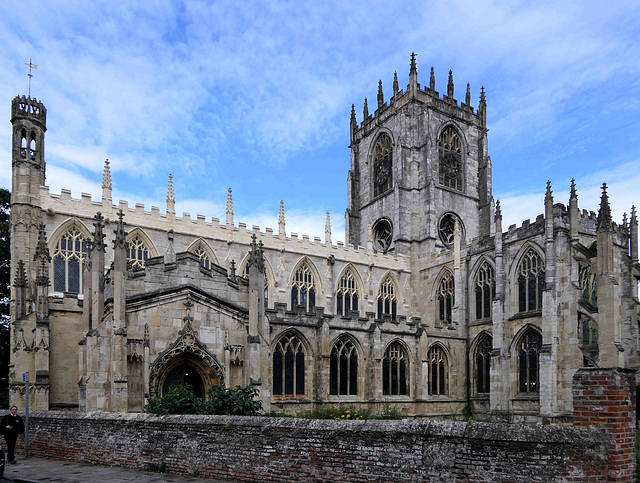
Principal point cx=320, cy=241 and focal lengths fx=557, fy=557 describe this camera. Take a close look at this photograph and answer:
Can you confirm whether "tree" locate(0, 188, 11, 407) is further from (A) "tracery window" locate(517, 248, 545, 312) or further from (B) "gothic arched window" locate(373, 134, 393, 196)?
(A) "tracery window" locate(517, 248, 545, 312)

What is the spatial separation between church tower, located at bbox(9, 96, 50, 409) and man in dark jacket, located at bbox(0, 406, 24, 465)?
906cm

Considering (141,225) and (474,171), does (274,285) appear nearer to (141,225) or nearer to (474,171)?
(141,225)

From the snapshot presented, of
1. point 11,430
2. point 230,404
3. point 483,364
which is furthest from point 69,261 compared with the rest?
point 483,364

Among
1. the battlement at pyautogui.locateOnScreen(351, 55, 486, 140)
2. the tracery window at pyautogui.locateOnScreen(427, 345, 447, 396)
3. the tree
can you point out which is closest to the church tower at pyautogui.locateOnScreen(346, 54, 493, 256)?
the battlement at pyautogui.locateOnScreen(351, 55, 486, 140)

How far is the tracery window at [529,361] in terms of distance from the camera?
2923 centimetres

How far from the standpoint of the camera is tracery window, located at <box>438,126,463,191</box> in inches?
1687

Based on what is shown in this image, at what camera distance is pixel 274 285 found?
112 feet

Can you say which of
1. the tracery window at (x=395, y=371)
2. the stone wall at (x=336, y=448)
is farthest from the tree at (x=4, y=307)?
the stone wall at (x=336, y=448)

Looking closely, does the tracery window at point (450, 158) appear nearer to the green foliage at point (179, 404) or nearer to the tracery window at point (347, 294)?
the tracery window at point (347, 294)

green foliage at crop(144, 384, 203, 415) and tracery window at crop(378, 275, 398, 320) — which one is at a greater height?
tracery window at crop(378, 275, 398, 320)

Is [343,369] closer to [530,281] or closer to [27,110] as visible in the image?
[530,281]

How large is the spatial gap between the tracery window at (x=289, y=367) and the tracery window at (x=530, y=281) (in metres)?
13.0

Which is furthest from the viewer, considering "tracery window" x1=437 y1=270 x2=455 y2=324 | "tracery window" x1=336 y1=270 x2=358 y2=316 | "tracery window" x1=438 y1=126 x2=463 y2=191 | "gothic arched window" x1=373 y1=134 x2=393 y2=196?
"gothic arched window" x1=373 y1=134 x2=393 y2=196

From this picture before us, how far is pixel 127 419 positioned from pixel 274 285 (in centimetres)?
2261
